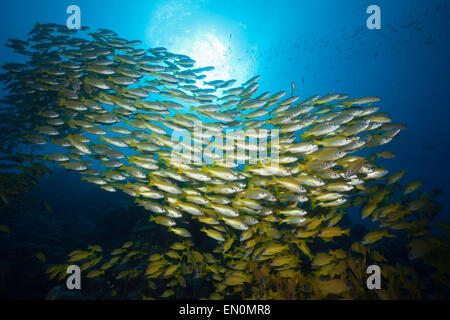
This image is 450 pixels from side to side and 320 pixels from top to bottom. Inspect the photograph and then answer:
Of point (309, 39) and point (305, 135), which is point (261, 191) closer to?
point (305, 135)

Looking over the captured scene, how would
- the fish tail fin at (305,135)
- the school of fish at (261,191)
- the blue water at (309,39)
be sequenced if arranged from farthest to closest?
the blue water at (309,39) < the fish tail fin at (305,135) < the school of fish at (261,191)

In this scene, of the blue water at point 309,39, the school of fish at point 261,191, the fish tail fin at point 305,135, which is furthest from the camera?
the blue water at point 309,39

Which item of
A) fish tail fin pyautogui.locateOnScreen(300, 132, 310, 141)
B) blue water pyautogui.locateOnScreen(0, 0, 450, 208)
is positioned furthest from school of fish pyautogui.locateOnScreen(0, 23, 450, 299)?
blue water pyautogui.locateOnScreen(0, 0, 450, 208)

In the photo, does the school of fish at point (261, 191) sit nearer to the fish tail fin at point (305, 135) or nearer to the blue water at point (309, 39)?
the fish tail fin at point (305, 135)

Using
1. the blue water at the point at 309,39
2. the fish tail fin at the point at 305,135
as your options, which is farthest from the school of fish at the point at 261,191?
the blue water at the point at 309,39

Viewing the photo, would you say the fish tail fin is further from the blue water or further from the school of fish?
the blue water

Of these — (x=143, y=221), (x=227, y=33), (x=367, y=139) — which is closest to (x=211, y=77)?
(x=227, y=33)

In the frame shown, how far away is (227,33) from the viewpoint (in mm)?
27922

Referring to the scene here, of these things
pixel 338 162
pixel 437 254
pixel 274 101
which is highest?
pixel 274 101

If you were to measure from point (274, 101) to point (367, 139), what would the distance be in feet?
8.54

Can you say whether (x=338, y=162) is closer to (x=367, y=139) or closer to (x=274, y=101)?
(x=367, y=139)

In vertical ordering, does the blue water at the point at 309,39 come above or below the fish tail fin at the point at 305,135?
above

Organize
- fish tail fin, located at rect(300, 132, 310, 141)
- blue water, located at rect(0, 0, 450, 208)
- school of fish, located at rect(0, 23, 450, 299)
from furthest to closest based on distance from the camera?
blue water, located at rect(0, 0, 450, 208)
fish tail fin, located at rect(300, 132, 310, 141)
school of fish, located at rect(0, 23, 450, 299)

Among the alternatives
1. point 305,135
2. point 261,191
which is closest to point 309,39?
point 305,135
